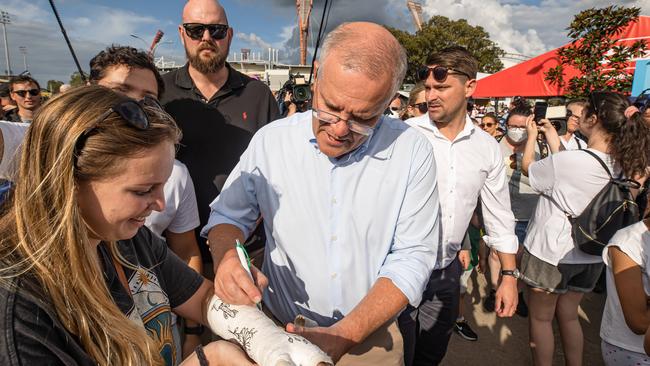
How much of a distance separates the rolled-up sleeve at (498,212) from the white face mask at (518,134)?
2356 mm

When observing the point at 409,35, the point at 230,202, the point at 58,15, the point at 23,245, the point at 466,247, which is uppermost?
the point at 409,35

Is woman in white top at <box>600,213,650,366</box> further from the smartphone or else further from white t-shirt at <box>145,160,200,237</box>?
white t-shirt at <box>145,160,200,237</box>

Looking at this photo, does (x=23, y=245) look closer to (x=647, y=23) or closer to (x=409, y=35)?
(x=647, y=23)

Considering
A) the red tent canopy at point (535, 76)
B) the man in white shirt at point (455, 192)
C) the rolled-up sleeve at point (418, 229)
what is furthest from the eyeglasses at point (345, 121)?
the red tent canopy at point (535, 76)

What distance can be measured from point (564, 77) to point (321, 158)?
23.7ft

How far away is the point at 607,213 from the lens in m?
2.51

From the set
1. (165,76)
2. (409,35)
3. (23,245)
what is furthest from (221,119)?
(409,35)

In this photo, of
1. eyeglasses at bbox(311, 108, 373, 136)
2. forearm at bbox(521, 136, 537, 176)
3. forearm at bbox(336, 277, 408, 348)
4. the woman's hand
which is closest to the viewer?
the woman's hand

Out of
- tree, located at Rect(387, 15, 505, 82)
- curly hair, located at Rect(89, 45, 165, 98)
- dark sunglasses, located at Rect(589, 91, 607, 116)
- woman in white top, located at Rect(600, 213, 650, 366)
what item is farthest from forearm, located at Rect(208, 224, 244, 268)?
tree, located at Rect(387, 15, 505, 82)

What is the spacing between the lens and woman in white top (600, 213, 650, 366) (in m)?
1.80

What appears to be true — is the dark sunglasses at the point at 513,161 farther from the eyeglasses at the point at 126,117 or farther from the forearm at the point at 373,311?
the eyeglasses at the point at 126,117

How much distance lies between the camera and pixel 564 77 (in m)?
6.95

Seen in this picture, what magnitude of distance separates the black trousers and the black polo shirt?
1.55m

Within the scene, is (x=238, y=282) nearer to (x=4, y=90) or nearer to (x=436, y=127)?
(x=436, y=127)
